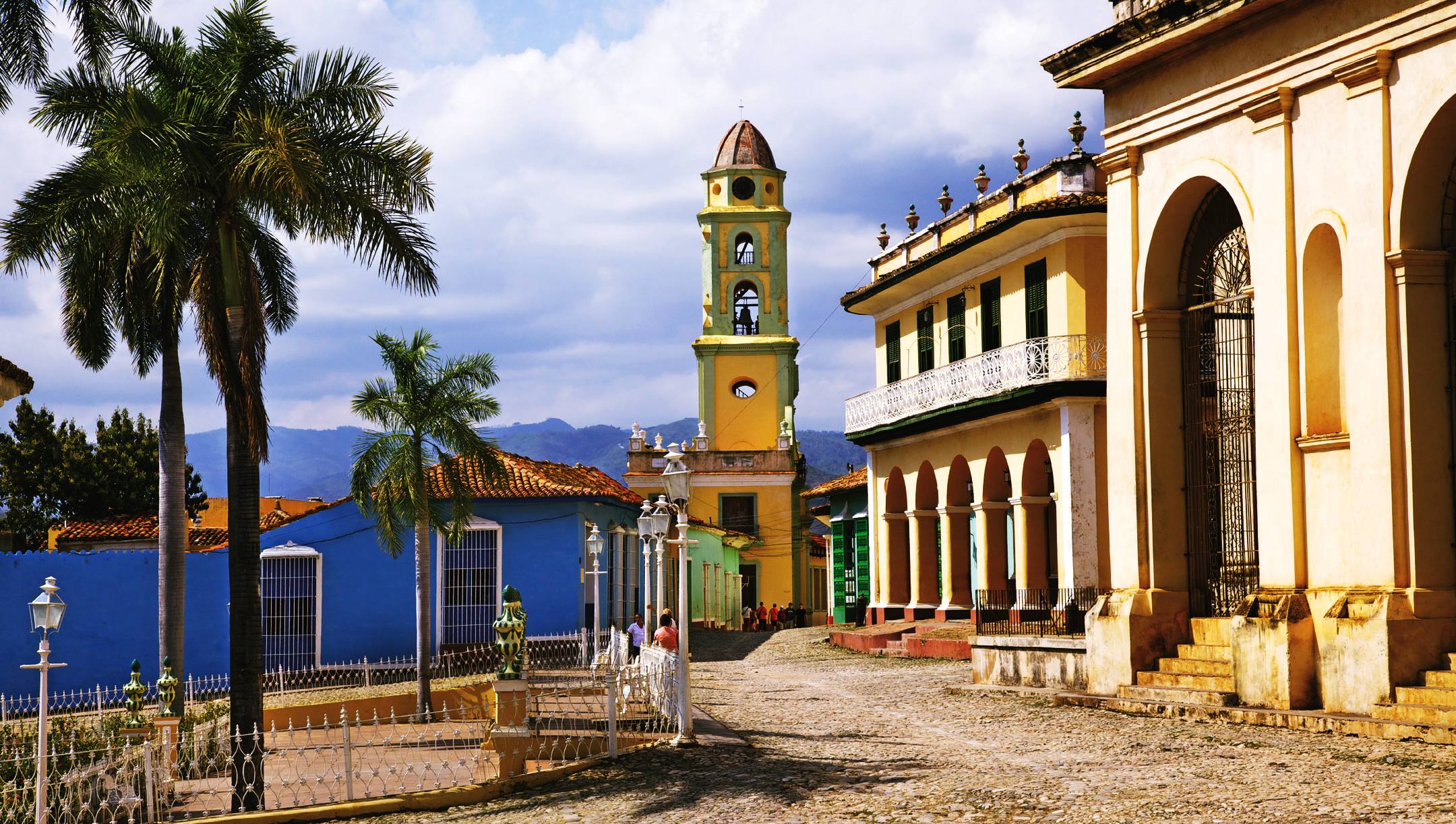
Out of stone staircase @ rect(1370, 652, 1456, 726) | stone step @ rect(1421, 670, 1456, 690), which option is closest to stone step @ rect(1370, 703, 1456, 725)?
stone staircase @ rect(1370, 652, 1456, 726)

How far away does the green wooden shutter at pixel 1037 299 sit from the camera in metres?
25.7

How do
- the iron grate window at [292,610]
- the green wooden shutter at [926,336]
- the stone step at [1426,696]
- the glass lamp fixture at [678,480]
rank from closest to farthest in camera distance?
the stone step at [1426,696], the glass lamp fixture at [678,480], the iron grate window at [292,610], the green wooden shutter at [926,336]

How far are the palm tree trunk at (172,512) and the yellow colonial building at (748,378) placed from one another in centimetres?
3063

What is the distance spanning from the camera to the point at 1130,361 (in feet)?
52.6

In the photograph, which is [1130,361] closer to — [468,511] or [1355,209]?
[1355,209]

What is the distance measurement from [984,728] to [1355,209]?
557 centimetres

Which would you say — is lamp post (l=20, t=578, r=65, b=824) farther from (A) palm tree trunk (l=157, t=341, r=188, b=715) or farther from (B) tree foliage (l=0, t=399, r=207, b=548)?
(B) tree foliage (l=0, t=399, r=207, b=548)

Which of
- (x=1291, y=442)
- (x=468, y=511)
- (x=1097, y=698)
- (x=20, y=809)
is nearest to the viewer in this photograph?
(x=20, y=809)

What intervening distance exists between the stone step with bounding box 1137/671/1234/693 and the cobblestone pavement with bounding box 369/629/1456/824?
1.89 ft

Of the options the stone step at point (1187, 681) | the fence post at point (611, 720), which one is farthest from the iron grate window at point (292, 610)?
the stone step at point (1187, 681)

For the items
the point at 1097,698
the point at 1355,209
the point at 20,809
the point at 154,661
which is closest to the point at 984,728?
the point at 1097,698

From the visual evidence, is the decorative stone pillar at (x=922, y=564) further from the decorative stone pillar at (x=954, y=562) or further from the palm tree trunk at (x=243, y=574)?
the palm tree trunk at (x=243, y=574)

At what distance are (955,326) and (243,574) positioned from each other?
17.6 metres

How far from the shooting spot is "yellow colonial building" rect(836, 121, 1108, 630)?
81.2 ft
